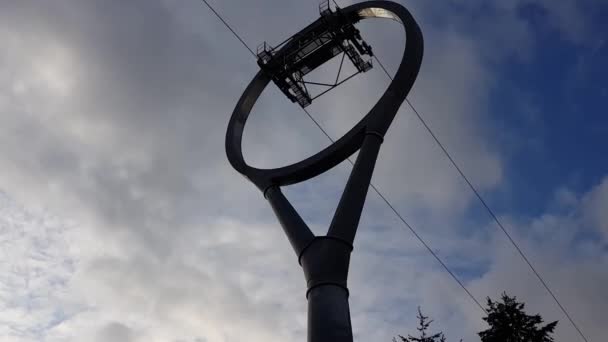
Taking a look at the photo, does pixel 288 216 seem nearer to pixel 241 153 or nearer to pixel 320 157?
pixel 320 157

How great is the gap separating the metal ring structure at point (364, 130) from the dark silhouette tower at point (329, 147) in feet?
0.10

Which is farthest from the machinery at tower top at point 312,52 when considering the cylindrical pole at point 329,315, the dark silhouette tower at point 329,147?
the cylindrical pole at point 329,315

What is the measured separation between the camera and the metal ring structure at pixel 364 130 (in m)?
16.4

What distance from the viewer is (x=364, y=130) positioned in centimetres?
1620

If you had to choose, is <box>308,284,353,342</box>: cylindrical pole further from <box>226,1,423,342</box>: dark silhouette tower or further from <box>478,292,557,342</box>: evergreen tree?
<box>478,292,557,342</box>: evergreen tree

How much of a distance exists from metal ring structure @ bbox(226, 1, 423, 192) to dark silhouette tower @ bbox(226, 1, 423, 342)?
0.10 ft

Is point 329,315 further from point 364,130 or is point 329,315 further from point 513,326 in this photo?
point 513,326

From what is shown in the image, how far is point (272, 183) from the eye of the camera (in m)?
17.1

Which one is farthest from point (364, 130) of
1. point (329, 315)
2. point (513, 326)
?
point (513, 326)

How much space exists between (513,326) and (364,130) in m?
21.4

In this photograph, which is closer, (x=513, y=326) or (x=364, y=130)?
(x=364, y=130)

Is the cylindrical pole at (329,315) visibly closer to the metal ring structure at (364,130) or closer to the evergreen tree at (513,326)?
the metal ring structure at (364,130)

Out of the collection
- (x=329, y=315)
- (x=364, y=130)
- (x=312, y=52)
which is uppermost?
(x=312, y=52)

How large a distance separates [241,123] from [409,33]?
22.3 ft
